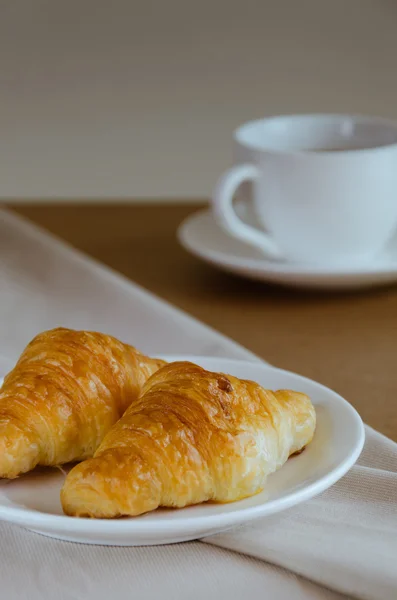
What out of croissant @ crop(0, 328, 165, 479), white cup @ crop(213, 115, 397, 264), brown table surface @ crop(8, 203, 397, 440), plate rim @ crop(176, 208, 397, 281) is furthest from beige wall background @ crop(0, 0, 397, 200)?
croissant @ crop(0, 328, 165, 479)

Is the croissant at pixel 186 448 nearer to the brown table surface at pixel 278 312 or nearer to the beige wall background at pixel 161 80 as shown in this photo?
the brown table surface at pixel 278 312

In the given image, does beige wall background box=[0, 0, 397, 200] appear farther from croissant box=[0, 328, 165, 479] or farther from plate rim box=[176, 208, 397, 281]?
croissant box=[0, 328, 165, 479]

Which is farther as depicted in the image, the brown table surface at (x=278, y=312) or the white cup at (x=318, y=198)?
the white cup at (x=318, y=198)

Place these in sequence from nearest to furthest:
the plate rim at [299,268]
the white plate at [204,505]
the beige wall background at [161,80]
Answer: the white plate at [204,505], the plate rim at [299,268], the beige wall background at [161,80]

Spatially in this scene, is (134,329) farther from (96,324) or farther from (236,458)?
(236,458)

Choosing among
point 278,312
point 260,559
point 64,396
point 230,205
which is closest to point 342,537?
point 260,559

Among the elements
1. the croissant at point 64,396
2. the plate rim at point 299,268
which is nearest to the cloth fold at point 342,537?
the croissant at point 64,396

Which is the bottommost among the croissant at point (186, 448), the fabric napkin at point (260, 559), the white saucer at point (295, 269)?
the white saucer at point (295, 269)

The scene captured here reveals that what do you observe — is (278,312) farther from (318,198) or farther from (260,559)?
(260,559)
